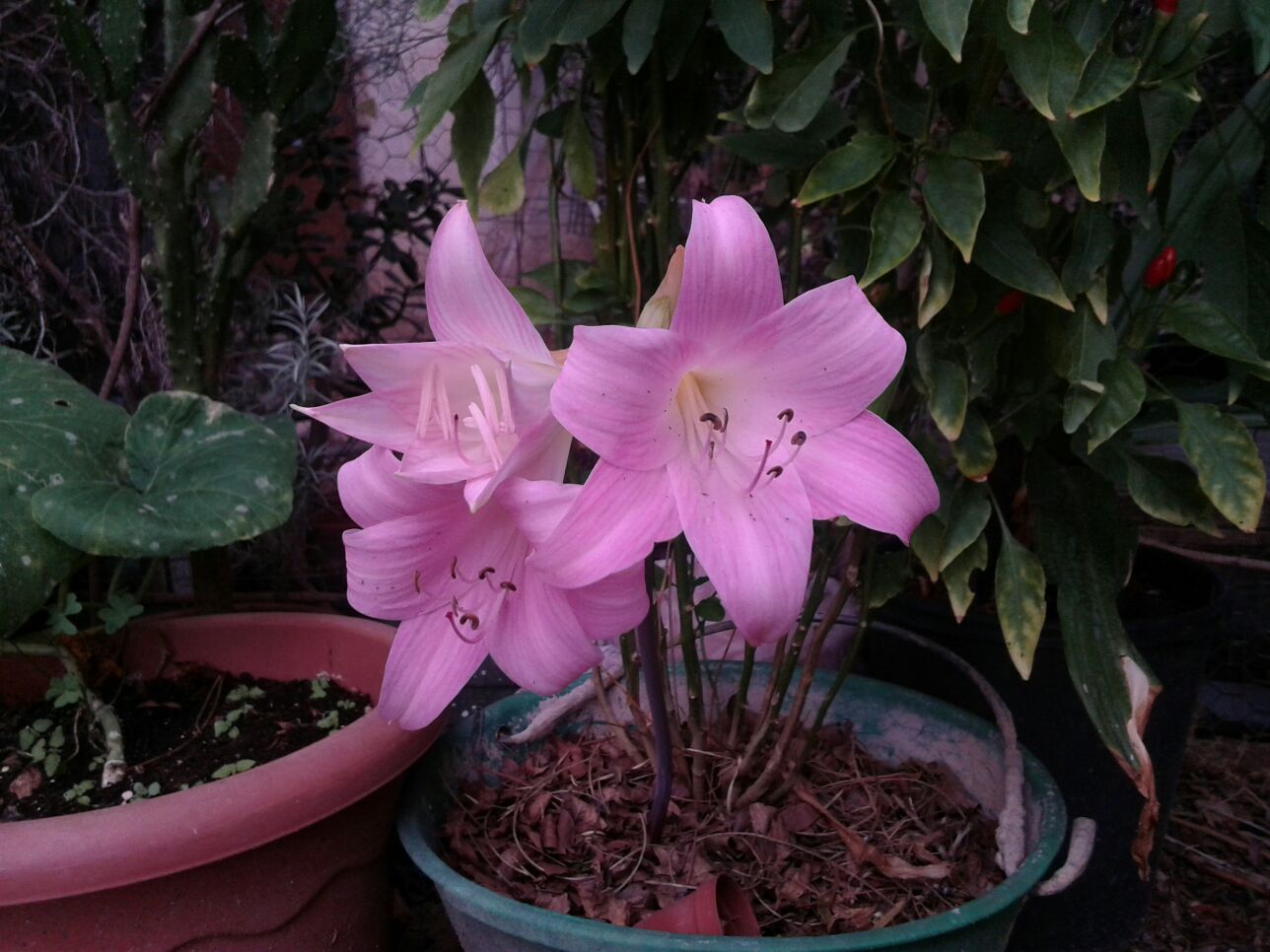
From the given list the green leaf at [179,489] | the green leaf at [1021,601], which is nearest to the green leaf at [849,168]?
the green leaf at [1021,601]

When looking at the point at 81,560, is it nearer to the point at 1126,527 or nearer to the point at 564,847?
the point at 564,847

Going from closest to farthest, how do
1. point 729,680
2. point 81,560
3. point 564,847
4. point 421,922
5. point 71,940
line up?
point 71,940 → point 564,847 → point 81,560 → point 729,680 → point 421,922

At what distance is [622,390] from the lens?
1.66 ft

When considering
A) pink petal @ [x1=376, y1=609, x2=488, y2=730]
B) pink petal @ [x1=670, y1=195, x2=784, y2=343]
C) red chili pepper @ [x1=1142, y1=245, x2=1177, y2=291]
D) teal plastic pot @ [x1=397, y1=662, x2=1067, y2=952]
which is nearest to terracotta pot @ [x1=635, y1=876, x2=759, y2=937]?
teal plastic pot @ [x1=397, y1=662, x2=1067, y2=952]

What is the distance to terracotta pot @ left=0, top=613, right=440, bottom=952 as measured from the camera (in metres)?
0.81

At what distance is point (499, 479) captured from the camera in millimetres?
520

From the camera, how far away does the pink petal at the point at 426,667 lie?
0.65 metres

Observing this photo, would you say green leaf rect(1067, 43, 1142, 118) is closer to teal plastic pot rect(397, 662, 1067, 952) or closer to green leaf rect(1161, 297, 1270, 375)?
green leaf rect(1161, 297, 1270, 375)

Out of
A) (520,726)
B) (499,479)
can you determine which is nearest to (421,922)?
(520,726)

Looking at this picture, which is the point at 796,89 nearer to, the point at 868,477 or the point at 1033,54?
the point at 1033,54

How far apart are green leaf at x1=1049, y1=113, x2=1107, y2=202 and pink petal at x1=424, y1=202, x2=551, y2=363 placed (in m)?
0.47

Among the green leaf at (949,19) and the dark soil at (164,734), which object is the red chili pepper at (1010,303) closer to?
the green leaf at (949,19)

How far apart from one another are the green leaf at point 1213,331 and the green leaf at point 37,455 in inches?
46.6

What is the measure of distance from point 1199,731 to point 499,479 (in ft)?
6.08
